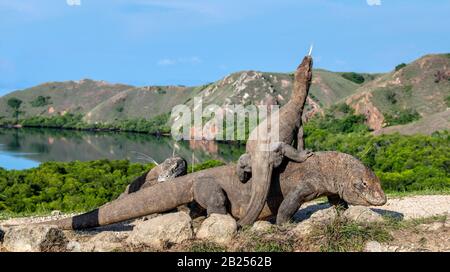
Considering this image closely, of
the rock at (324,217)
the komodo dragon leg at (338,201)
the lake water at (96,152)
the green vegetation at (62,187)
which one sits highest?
the komodo dragon leg at (338,201)

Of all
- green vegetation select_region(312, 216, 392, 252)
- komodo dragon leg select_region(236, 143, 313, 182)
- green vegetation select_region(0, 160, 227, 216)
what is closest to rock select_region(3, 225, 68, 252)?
komodo dragon leg select_region(236, 143, 313, 182)

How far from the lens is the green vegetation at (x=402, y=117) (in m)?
67.4

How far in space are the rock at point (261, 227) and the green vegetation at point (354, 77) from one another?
428 ft

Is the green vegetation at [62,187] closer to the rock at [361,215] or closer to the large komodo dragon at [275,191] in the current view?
the large komodo dragon at [275,191]

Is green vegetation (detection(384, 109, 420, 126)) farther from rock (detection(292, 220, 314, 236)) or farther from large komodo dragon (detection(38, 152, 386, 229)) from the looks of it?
rock (detection(292, 220, 314, 236))

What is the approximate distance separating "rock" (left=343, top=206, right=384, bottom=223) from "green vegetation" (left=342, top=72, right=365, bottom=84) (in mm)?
129745

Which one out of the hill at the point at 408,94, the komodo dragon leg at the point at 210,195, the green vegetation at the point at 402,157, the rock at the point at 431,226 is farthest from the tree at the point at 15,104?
the rock at the point at 431,226

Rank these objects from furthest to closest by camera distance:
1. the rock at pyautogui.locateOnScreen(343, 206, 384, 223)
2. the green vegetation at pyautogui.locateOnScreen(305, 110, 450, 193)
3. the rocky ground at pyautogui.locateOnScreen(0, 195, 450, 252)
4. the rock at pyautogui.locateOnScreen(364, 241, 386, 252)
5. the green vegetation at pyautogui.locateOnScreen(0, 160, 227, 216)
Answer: the green vegetation at pyautogui.locateOnScreen(305, 110, 450, 193) → the green vegetation at pyautogui.locateOnScreen(0, 160, 227, 216) → the rock at pyautogui.locateOnScreen(343, 206, 384, 223) → the rocky ground at pyautogui.locateOnScreen(0, 195, 450, 252) → the rock at pyautogui.locateOnScreen(364, 241, 386, 252)

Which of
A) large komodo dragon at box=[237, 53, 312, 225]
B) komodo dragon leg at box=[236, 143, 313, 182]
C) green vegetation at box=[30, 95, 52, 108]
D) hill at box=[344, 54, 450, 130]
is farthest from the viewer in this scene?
green vegetation at box=[30, 95, 52, 108]

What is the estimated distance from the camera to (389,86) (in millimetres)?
79062

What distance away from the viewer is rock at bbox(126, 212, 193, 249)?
359 inches

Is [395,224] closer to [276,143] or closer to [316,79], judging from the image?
[276,143]

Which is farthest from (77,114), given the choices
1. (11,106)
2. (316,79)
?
(316,79)

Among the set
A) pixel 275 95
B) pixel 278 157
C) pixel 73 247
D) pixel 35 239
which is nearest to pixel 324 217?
pixel 278 157
